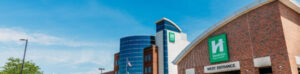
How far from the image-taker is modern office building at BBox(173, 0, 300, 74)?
21844 millimetres

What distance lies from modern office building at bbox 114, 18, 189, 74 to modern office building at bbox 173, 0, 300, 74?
29780 mm

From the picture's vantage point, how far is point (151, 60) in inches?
2375

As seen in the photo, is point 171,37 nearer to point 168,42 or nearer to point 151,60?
point 168,42

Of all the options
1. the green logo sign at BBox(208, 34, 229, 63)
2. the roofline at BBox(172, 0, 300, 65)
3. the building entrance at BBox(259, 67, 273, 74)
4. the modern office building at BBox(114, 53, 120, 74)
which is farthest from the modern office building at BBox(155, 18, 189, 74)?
the building entrance at BBox(259, 67, 273, 74)

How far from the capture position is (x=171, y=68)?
197 feet

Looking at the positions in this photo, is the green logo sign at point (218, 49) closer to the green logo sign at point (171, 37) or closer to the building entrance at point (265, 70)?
the building entrance at point (265, 70)

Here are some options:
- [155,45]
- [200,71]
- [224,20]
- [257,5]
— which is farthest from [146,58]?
[257,5]

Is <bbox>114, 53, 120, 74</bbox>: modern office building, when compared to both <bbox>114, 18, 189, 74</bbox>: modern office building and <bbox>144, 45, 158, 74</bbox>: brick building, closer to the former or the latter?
<bbox>114, 18, 189, 74</bbox>: modern office building

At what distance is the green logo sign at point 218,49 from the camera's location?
27323mm

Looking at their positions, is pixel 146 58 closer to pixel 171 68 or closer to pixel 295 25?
pixel 171 68

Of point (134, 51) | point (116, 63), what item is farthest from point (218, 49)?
point (116, 63)

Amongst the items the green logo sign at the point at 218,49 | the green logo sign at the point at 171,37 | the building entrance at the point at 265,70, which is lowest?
the building entrance at the point at 265,70

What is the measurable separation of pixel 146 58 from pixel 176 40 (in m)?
10.9

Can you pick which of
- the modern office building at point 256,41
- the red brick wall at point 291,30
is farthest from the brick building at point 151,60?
the red brick wall at point 291,30
